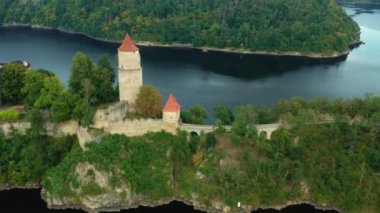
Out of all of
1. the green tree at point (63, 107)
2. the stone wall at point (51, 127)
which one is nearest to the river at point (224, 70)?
the stone wall at point (51, 127)

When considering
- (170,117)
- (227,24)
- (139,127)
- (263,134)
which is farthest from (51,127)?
(227,24)

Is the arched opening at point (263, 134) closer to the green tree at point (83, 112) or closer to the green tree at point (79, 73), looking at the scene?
the green tree at point (83, 112)

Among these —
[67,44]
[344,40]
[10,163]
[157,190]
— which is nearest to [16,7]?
[67,44]

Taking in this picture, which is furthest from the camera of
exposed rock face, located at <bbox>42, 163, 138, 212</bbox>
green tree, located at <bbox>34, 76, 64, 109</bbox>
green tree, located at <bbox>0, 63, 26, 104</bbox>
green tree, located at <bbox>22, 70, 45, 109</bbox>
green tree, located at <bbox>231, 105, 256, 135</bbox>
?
green tree, located at <bbox>0, 63, 26, 104</bbox>

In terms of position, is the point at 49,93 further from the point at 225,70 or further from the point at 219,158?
the point at 225,70

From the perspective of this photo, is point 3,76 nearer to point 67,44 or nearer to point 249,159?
point 249,159

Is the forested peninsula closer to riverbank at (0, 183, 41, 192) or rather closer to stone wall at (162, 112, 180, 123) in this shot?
stone wall at (162, 112, 180, 123)

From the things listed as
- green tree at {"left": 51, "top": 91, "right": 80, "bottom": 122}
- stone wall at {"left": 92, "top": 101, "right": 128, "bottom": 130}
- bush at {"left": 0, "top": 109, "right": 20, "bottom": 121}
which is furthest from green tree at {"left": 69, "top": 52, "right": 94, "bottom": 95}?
bush at {"left": 0, "top": 109, "right": 20, "bottom": 121}
